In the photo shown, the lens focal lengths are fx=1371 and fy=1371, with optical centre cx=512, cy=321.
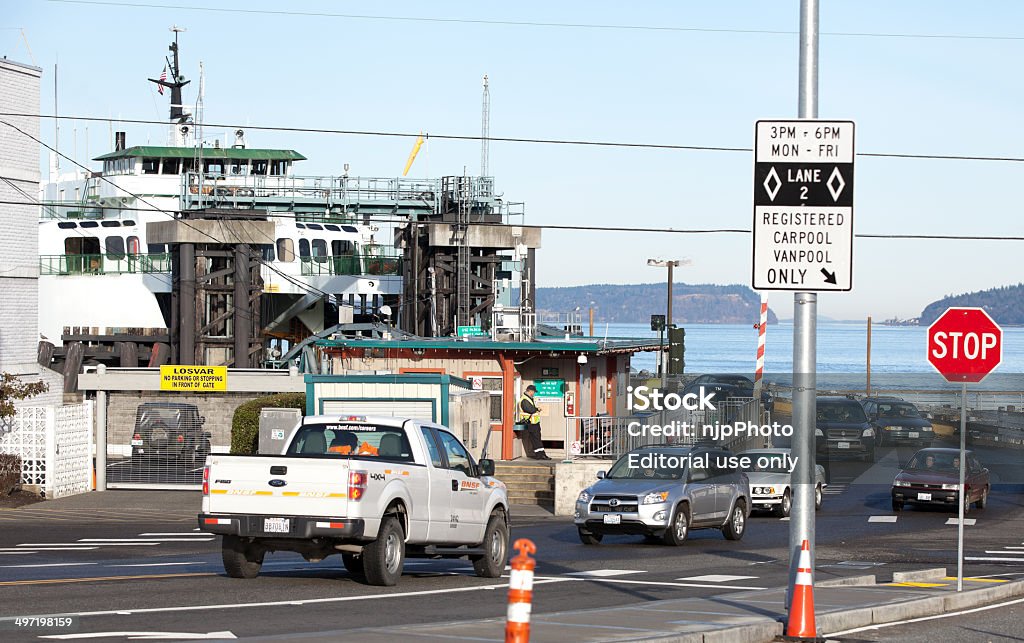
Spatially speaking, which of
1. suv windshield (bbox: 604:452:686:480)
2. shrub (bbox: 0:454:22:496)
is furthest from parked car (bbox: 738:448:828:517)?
shrub (bbox: 0:454:22:496)

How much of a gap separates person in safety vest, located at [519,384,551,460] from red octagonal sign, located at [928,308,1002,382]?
11034mm

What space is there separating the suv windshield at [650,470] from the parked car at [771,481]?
5856 millimetres

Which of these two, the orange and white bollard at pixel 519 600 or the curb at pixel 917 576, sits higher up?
the orange and white bollard at pixel 519 600

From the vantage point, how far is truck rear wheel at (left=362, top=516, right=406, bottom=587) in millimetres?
14750

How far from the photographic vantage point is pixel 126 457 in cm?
3284

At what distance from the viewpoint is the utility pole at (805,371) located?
1110cm

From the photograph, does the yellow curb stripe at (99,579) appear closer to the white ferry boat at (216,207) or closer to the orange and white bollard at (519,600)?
the orange and white bollard at (519,600)

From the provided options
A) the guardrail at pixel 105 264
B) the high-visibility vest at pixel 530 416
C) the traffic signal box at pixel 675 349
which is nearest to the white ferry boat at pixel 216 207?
the guardrail at pixel 105 264

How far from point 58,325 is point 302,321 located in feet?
38.4

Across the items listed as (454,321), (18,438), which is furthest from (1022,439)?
(18,438)

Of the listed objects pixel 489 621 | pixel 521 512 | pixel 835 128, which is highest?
pixel 835 128

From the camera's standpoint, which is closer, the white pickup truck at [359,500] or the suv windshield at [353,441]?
the white pickup truck at [359,500]

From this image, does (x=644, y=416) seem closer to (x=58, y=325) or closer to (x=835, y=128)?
(x=835, y=128)

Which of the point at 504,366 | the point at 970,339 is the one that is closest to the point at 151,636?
the point at 970,339
